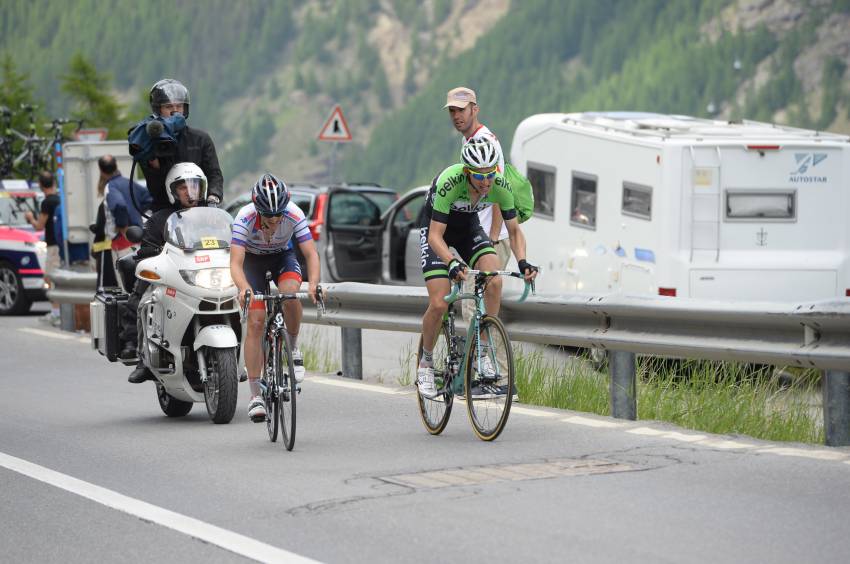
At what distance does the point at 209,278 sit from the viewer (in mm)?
9930

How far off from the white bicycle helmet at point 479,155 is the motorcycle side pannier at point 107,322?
3.06 metres

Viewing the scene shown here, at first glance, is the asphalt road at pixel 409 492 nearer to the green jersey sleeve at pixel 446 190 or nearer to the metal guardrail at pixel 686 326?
the metal guardrail at pixel 686 326

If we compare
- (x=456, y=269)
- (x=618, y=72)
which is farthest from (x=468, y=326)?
(x=618, y=72)

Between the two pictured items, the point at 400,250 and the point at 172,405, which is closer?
the point at 172,405

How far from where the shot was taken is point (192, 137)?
35.6ft

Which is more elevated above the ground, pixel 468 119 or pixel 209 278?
pixel 468 119

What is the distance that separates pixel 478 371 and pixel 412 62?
150847 mm

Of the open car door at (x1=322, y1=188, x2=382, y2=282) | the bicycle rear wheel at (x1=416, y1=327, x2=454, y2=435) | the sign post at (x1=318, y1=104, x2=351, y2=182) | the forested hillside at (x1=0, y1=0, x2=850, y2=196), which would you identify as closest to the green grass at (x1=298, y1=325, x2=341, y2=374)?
the bicycle rear wheel at (x1=416, y1=327, x2=454, y2=435)

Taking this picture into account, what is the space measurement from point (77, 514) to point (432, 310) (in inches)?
109

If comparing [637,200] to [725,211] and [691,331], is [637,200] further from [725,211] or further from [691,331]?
[691,331]

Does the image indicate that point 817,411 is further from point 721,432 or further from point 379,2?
point 379,2

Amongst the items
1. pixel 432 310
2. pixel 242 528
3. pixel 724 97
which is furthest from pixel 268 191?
pixel 724 97

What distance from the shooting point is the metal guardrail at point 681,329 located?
872 centimetres

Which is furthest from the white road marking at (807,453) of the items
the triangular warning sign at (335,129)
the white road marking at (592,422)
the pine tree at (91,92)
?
the pine tree at (91,92)
